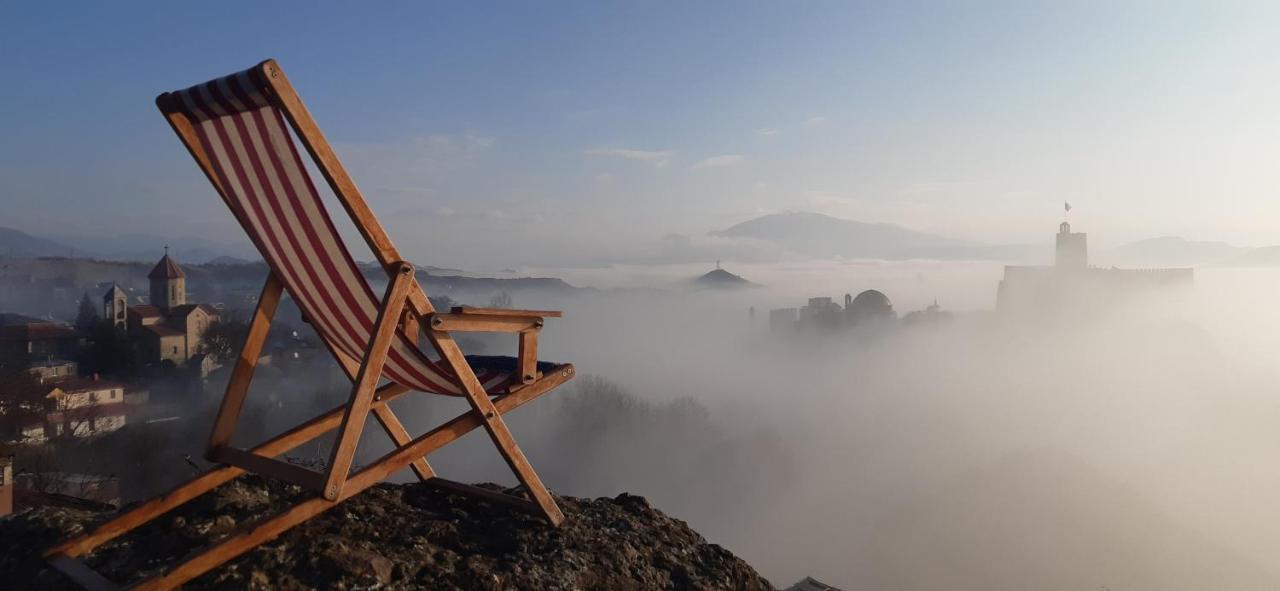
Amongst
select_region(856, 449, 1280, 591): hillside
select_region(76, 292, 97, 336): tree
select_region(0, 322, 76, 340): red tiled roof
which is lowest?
select_region(856, 449, 1280, 591): hillside

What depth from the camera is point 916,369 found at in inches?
4444

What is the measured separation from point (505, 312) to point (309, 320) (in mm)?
Answer: 845

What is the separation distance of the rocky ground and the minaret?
188 ft

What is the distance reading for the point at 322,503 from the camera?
2.54 metres

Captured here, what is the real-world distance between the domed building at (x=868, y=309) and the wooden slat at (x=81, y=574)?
93981 mm

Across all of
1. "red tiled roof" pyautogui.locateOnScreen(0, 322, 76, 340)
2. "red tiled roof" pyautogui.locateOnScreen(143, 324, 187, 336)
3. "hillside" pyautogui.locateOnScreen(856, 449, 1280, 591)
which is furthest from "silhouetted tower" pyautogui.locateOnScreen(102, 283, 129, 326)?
"hillside" pyautogui.locateOnScreen(856, 449, 1280, 591)

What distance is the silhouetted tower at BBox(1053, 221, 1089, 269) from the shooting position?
76125 mm

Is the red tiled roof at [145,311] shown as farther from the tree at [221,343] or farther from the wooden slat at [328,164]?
the wooden slat at [328,164]

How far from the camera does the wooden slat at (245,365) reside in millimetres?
3059

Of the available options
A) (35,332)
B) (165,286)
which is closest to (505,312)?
(35,332)

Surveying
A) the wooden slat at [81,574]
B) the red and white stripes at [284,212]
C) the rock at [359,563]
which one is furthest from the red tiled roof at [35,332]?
the rock at [359,563]

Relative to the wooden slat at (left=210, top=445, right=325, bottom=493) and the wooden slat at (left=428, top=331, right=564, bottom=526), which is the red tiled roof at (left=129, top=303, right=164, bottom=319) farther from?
the wooden slat at (left=428, top=331, right=564, bottom=526)

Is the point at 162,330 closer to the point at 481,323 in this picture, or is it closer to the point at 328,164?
the point at 481,323

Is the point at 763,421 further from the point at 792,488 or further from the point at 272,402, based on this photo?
the point at 272,402
